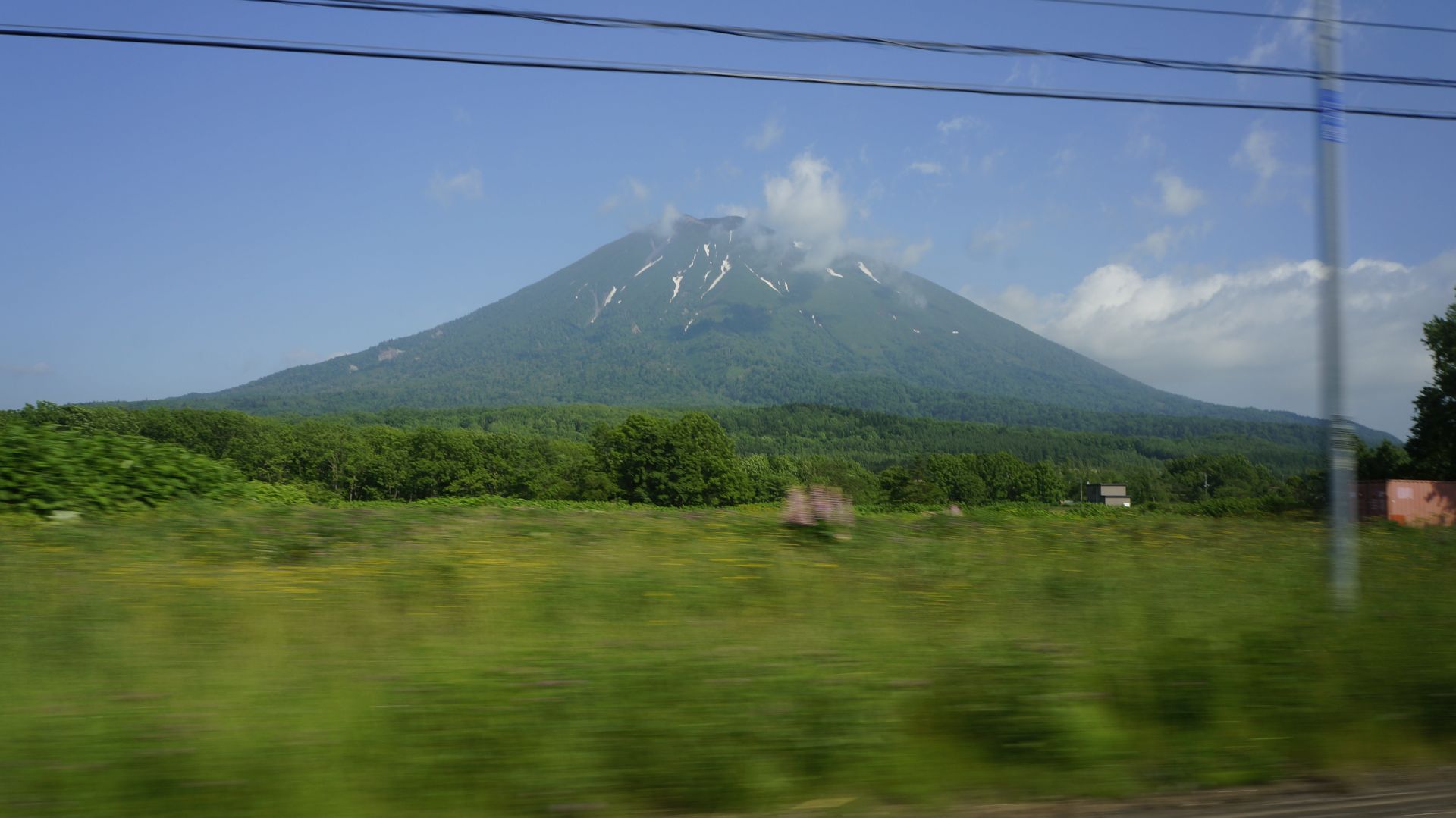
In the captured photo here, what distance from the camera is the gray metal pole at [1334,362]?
776 cm

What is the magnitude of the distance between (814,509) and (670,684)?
679 centimetres

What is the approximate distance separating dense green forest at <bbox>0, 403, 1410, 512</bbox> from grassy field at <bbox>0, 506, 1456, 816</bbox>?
4608 millimetres

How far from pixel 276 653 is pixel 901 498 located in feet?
182

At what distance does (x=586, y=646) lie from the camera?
20.1ft

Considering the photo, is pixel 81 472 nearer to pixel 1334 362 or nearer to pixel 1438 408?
pixel 1334 362

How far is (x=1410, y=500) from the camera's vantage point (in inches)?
953

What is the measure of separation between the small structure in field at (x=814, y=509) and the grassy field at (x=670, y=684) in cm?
229

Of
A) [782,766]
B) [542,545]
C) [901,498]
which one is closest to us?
[782,766]

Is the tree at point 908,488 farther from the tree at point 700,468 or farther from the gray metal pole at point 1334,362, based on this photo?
the gray metal pole at point 1334,362

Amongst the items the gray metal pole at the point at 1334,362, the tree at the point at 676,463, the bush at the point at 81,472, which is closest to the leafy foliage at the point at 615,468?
the tree at the point at 676,463

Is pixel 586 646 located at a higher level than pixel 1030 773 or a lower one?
higher

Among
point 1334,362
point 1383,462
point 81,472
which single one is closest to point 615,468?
point 1383,462

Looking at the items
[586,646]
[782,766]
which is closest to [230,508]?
[586,646]

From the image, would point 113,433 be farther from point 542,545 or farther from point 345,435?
point 345,435
